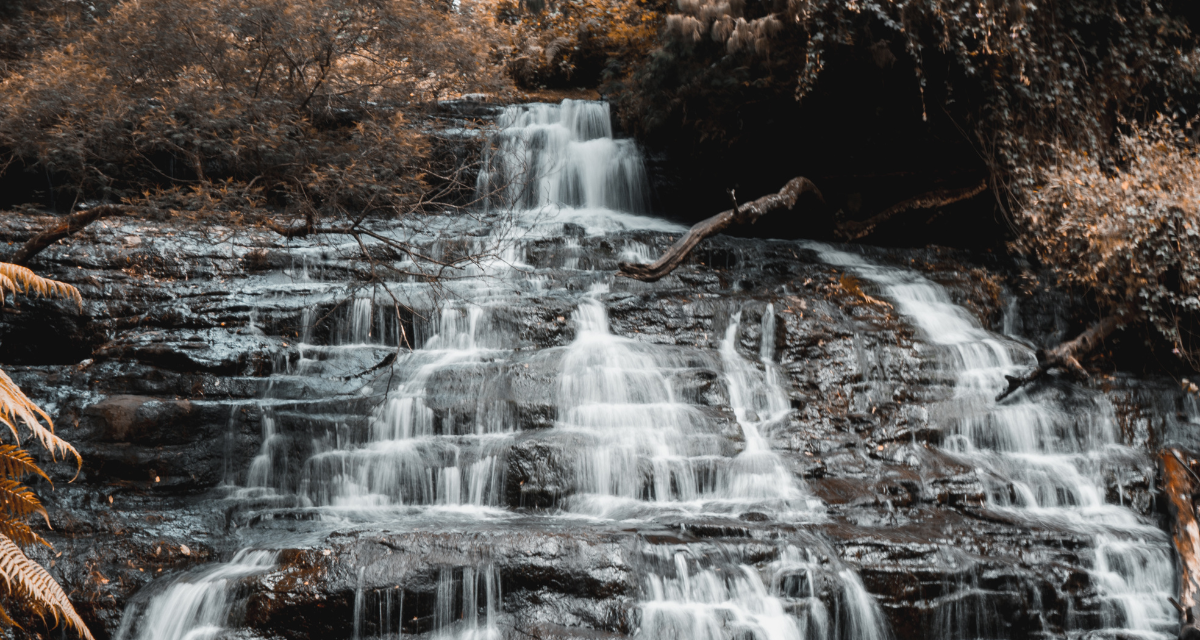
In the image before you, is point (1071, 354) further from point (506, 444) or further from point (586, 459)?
point (506, 444)

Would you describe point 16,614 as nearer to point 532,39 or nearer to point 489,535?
point 489,535

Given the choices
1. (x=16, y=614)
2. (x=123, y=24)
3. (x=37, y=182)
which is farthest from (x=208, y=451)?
(x=37, y=182)

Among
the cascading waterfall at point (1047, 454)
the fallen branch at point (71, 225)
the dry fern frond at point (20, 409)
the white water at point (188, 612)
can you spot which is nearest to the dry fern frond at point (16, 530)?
the dry fern frond at point (20, 409)

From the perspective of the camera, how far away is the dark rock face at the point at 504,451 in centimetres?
A: 457

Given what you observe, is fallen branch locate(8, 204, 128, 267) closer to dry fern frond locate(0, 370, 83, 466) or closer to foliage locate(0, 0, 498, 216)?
foliage locate(0, 0, 498, 216)

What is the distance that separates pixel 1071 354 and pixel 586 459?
18.1ft

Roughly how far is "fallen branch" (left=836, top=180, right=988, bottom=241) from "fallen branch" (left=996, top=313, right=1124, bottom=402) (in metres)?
3.22

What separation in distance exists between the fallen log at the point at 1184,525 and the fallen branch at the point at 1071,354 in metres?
1.28

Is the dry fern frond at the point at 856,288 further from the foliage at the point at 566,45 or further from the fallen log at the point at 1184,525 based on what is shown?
the foliage at the point at 566,45

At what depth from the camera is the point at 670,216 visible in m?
12.6

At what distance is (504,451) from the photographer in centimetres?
601

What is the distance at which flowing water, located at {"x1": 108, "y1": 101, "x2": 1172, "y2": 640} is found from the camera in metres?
4.59

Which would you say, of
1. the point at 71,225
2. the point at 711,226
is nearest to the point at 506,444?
the point at 711,226

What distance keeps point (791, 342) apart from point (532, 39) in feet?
38.8
